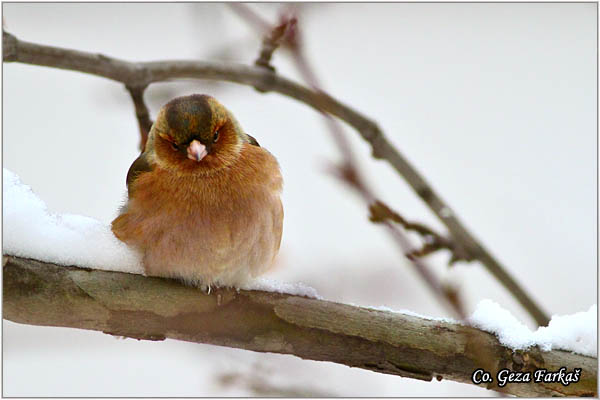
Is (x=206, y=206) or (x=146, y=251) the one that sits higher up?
(x=206, y=206)

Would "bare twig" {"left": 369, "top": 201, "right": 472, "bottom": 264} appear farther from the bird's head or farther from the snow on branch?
the bird's head

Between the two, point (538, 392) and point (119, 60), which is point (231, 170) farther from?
point (538, 392)

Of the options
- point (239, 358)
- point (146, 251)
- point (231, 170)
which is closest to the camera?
point (146, 251)

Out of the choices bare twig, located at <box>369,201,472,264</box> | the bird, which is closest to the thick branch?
the bird

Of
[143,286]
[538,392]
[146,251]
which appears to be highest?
[146,251]

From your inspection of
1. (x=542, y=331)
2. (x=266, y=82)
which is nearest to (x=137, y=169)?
(x=266, y=82)

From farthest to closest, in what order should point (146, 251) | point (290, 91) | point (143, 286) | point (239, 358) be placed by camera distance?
point (239, 358)
point (290, 91)
point (146, 251)
point (143, 286)

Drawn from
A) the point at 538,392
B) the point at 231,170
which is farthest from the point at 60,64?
the point at 538,392
